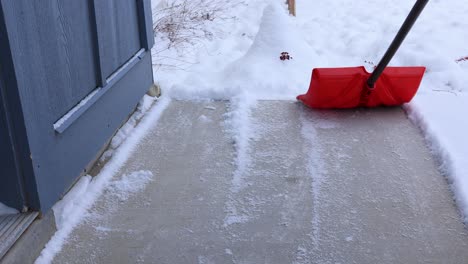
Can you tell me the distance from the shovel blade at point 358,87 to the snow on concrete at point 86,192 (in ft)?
3.87

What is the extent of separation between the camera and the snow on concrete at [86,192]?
1983mm

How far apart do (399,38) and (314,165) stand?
97cm

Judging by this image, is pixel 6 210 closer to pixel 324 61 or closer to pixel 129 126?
pixel 129 126

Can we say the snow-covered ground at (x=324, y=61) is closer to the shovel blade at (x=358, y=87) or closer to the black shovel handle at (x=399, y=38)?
the shovel blade at (x=358, y=87)

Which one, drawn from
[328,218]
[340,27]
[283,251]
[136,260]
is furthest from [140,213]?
[340,27]

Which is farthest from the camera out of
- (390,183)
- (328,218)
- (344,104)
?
(344,104)

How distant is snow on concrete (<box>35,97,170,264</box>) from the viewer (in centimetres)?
198

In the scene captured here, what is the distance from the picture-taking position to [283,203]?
2.28m

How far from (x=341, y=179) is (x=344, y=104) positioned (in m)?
0.95

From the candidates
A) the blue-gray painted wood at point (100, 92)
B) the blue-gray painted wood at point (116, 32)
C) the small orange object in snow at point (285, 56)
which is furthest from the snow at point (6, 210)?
the small orange object in snow at point (285, 56)

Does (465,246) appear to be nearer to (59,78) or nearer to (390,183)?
(390,183)

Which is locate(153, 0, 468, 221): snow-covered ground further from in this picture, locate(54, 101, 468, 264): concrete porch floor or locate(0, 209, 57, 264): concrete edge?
locate(0, 209, 57, 264): concrete edge

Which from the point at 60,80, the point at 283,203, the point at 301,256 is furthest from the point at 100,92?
the point at 301,256

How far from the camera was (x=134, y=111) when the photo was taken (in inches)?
131
